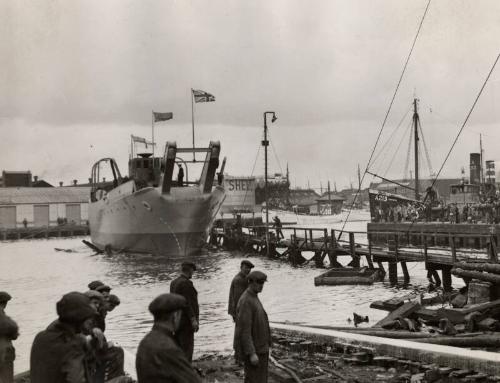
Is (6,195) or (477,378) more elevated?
(6,195)

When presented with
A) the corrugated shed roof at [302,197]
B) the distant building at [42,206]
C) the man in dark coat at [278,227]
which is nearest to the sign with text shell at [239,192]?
the distant building at [42,206]

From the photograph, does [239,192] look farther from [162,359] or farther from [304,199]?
[162,359]

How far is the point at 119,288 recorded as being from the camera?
24562 mm

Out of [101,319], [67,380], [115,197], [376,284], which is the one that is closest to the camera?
[67,380]

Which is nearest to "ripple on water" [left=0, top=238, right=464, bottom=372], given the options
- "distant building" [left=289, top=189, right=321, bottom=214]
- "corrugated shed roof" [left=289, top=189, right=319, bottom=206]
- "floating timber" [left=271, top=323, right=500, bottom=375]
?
"floating timber" [left=271, top=323, right=500, bottom=375]

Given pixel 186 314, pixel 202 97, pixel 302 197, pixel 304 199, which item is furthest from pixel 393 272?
pixel 302 197

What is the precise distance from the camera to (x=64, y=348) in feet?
11.8

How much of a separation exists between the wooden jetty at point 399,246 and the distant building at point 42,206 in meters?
37.1

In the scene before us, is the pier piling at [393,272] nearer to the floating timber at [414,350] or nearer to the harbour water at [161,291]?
the harbour water at [161,291]

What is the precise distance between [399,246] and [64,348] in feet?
66.7

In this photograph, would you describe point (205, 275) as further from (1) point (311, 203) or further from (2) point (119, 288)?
(1) point (311, 203)

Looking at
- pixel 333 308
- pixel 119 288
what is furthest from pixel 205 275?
pixel 333 308

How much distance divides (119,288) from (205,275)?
5.03 m

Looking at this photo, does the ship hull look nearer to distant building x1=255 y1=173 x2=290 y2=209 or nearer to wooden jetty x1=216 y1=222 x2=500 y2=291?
wooden jetty x1=216 y1=222 x2=500 y2=291
